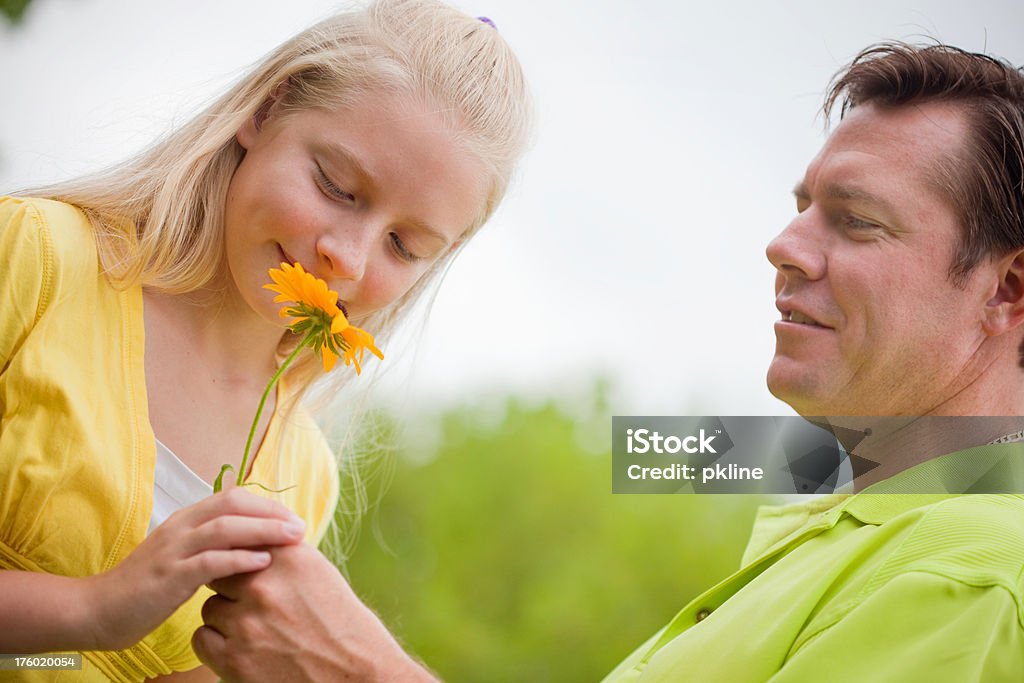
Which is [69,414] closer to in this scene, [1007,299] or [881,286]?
[881,286]

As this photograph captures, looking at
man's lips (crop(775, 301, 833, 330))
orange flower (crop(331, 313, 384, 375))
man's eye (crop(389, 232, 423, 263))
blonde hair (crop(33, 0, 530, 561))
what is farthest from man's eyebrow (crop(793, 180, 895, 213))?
orange flower (crop(331, 313, 384, 375))

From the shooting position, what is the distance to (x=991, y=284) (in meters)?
1.73

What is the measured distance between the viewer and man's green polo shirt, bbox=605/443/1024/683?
1215mm

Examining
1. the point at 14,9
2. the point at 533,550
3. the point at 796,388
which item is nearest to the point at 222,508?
the point at 796,388

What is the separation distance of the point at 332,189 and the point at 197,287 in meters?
0.34

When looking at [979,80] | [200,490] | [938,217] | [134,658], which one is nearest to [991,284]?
[938,217]

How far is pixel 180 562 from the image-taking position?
129 centimetres

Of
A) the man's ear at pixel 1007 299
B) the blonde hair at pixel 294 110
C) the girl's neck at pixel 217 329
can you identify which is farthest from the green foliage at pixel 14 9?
the man's ear at pixel 1007 299

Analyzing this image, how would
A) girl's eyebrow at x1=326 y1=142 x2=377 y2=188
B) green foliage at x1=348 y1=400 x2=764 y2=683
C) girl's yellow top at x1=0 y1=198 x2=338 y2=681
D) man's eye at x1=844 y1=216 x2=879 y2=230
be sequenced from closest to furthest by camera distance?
girl's yellow top at x1=0 y1=198 x2=338 y2=681 < girl's eyebrow at x1=326 y1=142 x2=377 y2=188 < man's eye at x1=844 y1=216 x2=879 y2=230 < green foliage at x1=348 y1=400 x2=764 y2=683

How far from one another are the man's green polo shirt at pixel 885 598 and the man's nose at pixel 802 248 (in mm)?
394

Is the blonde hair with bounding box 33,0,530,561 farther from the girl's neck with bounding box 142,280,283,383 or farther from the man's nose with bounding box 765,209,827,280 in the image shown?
the man's nose with bounding box 765,209,827,280

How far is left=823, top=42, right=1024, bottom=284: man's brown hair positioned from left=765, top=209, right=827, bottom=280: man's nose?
22 centimetres

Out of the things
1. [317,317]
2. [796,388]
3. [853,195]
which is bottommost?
[796,388]

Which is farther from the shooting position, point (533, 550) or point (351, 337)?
point (533, 550)
